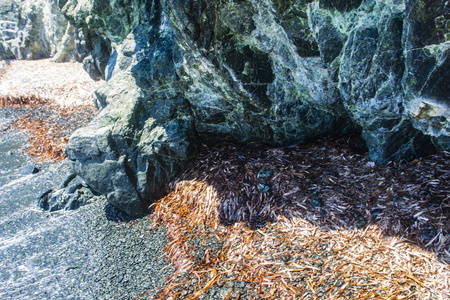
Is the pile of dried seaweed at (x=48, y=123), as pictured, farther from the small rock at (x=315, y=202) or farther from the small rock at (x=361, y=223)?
the small rock at (x=361, y=223)

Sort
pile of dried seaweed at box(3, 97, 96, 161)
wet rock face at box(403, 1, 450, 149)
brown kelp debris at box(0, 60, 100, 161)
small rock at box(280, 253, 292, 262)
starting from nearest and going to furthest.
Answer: wet rock face at box(403, 1, 450, 149), small rock at box(280, 253, 292, 262), pile of dried seaweed at box(3, 97, 96, 161), brown kelp debris at box(0, 60, 100, 161)

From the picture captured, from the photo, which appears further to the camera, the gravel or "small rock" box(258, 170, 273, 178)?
"small rock" box(258, 170, 273, 178)

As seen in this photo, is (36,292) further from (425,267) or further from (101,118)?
(425,267)

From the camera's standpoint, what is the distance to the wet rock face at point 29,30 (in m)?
14.8

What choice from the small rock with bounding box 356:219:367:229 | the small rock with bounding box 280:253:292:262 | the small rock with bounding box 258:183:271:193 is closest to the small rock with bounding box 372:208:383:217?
the small rock with bounding box 356:219:367:229

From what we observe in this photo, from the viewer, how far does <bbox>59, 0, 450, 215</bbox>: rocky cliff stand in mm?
2735

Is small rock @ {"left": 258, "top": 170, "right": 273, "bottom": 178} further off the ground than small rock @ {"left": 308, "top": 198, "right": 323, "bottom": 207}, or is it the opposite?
small rock @ {"left": 258, "top": 170, "right": 273, "bottom": 178}

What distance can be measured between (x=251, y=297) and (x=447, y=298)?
169 cm

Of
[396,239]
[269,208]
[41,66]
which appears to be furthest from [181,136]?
[41,66]

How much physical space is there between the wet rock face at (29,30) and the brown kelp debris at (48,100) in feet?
4.42

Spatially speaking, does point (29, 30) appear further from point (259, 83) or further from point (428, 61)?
point (428, 61)

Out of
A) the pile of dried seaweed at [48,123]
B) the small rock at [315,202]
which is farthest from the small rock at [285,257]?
the pile of dried seaweed at [48,123]

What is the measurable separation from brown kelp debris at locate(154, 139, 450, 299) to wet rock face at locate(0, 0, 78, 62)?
13.6 meters

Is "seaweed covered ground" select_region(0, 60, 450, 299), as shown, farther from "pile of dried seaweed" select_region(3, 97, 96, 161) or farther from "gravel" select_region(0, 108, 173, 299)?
"pile of dried seaweed" select_region(3, 97, 96, 161)
